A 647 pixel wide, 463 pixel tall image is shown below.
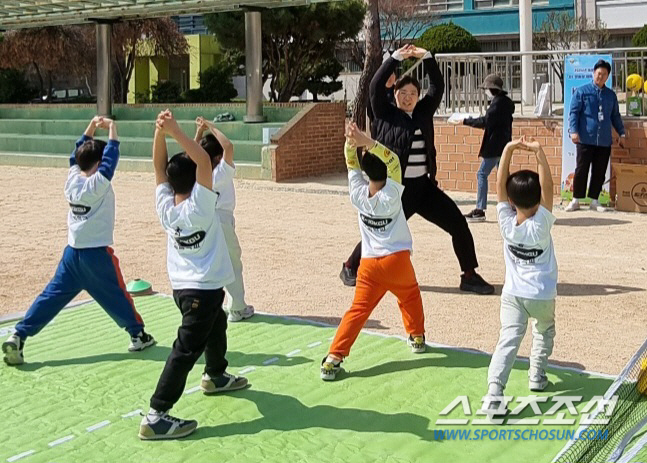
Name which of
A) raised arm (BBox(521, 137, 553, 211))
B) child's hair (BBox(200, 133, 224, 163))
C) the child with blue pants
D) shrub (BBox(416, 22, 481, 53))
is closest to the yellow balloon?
child's hair (BBox(200, 133, 224, 163))

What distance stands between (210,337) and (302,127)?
12273mm

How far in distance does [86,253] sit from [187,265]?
137 centimetres

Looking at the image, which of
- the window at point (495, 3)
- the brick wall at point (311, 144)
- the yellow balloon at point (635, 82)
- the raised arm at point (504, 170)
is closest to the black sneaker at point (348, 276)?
the raised arm at point (504, 170)

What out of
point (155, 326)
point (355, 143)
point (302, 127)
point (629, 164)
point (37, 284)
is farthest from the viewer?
point (302, 127)

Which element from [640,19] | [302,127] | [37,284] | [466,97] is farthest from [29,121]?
[640,19]

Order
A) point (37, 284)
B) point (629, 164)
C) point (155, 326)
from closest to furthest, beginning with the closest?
point (155, 326) < point (37, 284) < point (629, 164)

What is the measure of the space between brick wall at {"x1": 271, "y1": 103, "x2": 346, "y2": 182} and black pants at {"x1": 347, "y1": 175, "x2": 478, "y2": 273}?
9.05m

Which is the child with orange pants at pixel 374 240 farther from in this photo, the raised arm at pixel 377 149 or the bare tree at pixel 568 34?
the bare tree at pixel 568 34

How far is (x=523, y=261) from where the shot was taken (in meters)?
4.71

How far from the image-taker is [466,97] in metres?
13.8

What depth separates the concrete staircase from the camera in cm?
1767

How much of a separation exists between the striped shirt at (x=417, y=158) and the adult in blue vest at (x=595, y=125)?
516 cm

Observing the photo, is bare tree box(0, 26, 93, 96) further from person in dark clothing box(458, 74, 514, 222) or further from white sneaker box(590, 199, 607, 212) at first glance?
white sneaker box(590, 199, 607, 212)

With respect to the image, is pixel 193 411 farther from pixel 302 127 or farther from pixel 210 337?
pixel 302 127
